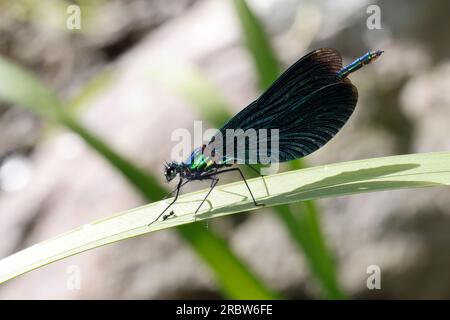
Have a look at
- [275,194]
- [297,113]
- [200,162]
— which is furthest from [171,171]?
[275,194]

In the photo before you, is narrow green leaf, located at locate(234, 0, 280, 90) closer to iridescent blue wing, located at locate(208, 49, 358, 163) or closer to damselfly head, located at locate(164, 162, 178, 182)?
iridescent blue wing, located at locate(208, 49, 358, 163)

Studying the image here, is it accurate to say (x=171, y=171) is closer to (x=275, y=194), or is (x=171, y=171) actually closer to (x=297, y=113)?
(x=297, y=113)

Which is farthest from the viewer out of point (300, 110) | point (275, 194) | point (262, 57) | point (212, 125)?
point (212, 125)

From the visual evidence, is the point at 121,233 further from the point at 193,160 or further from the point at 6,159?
the point at 6,159

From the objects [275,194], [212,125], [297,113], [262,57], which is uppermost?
[212,125]

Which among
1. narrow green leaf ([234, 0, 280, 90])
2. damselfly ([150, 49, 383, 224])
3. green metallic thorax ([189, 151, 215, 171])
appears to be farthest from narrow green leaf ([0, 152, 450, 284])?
narrow green leaf ([234, 0, 280, 90])

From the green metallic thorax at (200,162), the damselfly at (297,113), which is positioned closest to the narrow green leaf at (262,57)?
the damselfly at (297,113)
